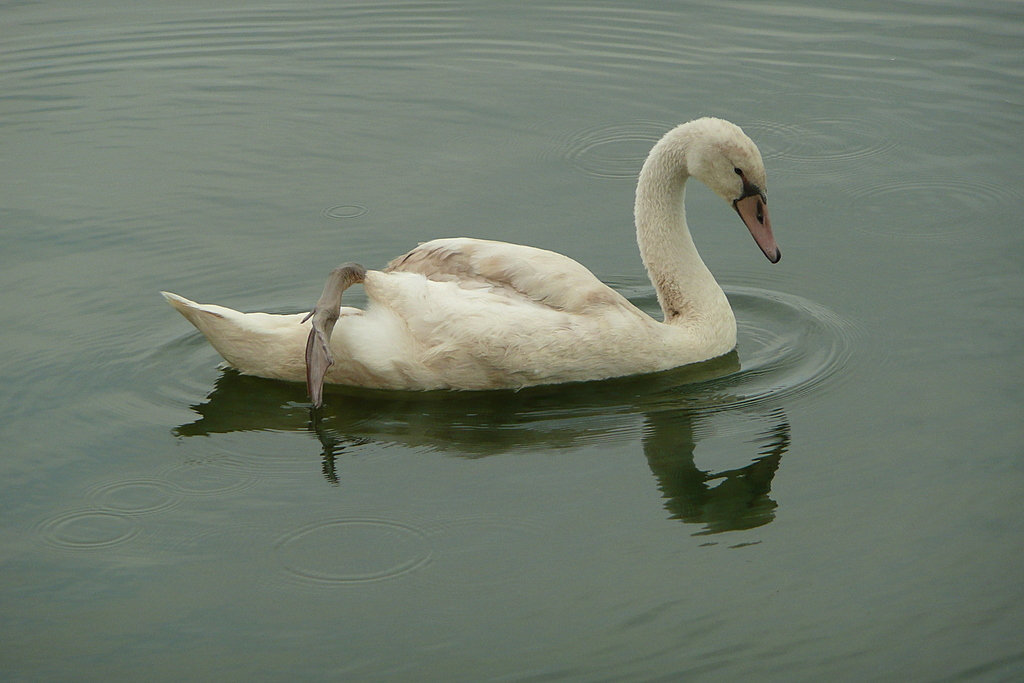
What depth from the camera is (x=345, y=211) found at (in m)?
9.12

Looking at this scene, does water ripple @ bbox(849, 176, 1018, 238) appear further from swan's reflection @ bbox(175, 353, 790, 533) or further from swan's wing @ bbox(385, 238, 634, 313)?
swan's wing @ bbox(385, 238, 634, 313)

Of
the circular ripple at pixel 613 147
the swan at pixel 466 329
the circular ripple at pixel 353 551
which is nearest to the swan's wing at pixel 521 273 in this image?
the swan at pixel 466 329

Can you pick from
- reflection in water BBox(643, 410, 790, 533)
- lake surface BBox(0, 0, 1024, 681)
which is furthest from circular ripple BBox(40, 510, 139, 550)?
reflection in water BBox(643, 410, 790, 533)

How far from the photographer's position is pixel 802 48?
37.7 ft

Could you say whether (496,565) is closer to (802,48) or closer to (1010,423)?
(1010,423)

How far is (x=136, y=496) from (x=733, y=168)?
341 cm

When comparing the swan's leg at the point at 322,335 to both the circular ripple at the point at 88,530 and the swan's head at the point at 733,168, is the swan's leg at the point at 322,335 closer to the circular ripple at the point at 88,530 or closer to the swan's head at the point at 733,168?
the circular ripple at the point at 88,530

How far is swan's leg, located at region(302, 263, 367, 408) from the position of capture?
664 cm

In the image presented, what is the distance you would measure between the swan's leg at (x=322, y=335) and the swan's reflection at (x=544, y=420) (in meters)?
0.23

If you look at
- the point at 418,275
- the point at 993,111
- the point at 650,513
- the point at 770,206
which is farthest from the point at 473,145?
the point at 650,513

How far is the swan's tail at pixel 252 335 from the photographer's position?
6945mm

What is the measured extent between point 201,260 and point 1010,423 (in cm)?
466

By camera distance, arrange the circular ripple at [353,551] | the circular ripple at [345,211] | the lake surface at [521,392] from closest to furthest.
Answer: the lake surface at [521,392] < the circular ripple at [353,551] < the circular ripple at [345,211]

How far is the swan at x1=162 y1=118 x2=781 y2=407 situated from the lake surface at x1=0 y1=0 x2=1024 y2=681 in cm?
15
